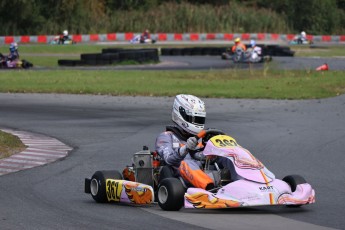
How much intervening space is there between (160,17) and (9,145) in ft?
166

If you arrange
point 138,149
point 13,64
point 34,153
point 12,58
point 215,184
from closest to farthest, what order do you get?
point 215,184 < point 34,153 < point 138,149 < point 13,64 < point 12,58

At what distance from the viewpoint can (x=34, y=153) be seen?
11.9 meters

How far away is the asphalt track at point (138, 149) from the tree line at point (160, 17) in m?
37.2

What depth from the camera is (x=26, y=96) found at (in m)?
21.2

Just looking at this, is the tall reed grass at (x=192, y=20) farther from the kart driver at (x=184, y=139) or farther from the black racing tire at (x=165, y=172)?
the black racing tire at (x=165, y=172)

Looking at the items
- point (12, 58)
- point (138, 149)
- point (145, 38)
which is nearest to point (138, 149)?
point (138, 149)

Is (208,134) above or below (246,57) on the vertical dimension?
above

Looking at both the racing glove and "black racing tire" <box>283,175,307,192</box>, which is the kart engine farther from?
"black racing tire" <box>283,175,307,192</box>

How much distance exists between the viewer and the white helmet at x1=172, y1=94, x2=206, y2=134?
8211mm


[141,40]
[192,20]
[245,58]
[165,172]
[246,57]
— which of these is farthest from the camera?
[192,20]

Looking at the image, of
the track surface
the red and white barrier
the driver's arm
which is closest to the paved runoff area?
the track surface

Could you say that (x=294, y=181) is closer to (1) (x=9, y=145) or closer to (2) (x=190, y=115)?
(2) (x=190, y=115)

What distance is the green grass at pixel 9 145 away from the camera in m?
11.8

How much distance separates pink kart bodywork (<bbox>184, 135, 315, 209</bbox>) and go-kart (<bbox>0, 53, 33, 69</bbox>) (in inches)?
1020
